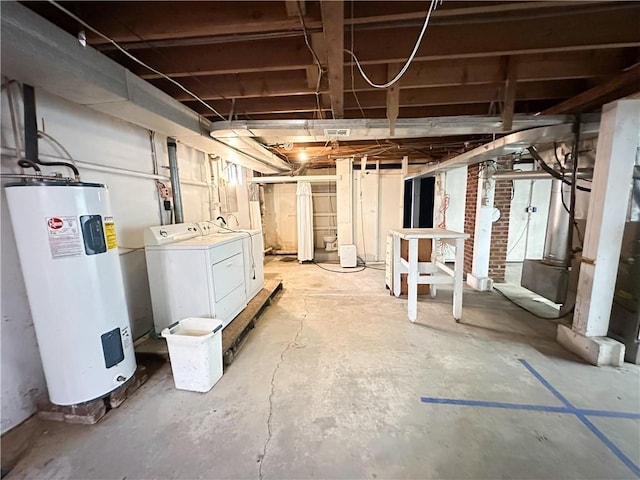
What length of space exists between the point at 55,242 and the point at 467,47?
9.07ft

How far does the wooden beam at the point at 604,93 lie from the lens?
6.21 feet

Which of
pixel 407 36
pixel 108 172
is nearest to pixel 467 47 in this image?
pixel 407 36

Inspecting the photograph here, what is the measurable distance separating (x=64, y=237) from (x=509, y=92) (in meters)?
3.29

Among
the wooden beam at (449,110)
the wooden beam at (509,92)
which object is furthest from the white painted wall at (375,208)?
the wooden beam at (509,92)

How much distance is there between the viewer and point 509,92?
212 centimetres

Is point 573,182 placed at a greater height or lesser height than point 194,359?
greater

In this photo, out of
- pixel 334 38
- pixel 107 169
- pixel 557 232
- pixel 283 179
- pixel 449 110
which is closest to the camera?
pixel 334 38

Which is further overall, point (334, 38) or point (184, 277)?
point (184, 277)

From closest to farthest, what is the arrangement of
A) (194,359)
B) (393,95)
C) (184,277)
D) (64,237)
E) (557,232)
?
(64,237)
(194,359)
(393,95)
(184,277)
(557,232)

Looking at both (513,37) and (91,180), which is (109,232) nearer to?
(91,180)

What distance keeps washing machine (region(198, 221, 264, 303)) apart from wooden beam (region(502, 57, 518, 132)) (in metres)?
2.85

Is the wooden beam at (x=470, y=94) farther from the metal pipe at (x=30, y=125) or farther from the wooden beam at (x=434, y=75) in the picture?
the metal pipe at (x=30, y=125)

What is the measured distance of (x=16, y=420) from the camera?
5.55ft

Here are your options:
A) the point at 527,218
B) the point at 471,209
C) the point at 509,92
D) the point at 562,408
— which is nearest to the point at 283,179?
the point at 471,209
